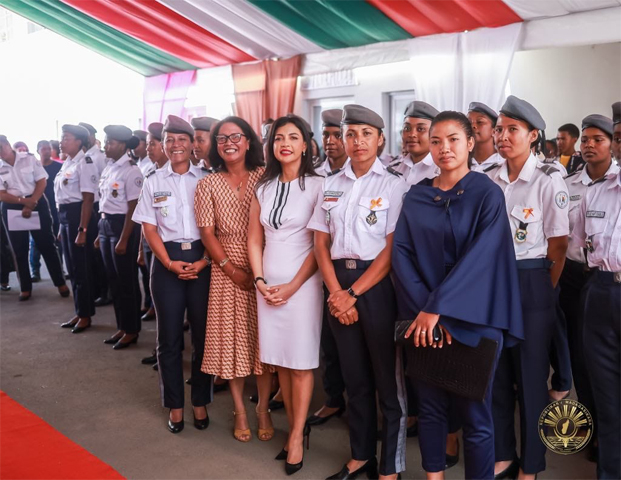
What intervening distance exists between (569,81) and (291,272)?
5.97m

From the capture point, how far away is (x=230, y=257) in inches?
121

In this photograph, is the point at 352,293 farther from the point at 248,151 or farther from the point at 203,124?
the point at 203,124

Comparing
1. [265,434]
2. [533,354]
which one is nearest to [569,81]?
[533,354]

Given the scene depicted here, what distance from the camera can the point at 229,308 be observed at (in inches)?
121

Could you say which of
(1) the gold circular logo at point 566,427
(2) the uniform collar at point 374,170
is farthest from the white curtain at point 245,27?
(1) the gold circular logo at point 566,427

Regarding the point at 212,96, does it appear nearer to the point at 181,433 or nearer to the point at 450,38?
the point at 450,38

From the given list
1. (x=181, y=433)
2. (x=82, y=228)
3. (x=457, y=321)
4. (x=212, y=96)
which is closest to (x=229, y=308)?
(x=181, y=433)

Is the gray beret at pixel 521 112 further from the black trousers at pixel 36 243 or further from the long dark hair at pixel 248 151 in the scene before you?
the black trousers at pixel 36 243

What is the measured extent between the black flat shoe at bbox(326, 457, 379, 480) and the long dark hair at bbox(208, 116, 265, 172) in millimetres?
1584

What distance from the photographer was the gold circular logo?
105 inches

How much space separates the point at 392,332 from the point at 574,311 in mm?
1339

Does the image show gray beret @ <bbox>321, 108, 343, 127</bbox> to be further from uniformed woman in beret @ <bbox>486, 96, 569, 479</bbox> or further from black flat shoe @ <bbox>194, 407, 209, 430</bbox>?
black flat shoe @ <bbox>194, 407, 209, 430</bbox>

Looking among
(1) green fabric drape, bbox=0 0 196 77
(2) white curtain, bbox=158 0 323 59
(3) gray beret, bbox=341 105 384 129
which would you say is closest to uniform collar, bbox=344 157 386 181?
(3) gray beret, bbox=341 105 384 129

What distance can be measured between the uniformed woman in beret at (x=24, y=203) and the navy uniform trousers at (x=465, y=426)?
5.40 meters
